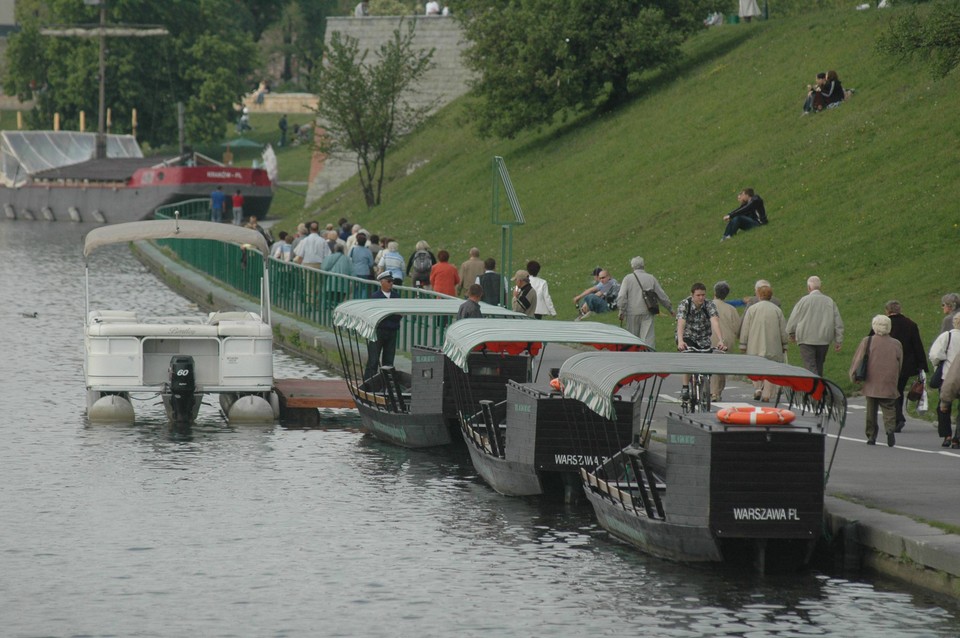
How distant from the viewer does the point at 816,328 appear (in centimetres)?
2008

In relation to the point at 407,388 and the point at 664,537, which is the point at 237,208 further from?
the point at 664,537

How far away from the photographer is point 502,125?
5016cm

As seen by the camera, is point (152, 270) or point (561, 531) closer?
point (561, 531)

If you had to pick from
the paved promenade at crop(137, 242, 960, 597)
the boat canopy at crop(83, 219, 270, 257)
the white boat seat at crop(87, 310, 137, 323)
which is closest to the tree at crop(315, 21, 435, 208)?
the boat canopy at crop(83, 219, 270, 257)

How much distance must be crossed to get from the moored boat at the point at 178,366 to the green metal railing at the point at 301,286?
128 inches

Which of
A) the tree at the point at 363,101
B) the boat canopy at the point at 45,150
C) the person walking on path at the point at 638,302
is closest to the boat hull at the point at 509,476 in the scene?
the person walking on path at the point at 638,302

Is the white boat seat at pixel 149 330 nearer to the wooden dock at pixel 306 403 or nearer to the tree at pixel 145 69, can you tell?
the wooden dock at pixel 306 403

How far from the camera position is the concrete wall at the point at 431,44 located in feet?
220

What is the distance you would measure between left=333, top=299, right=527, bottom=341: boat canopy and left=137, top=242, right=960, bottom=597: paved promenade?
3.42 meters

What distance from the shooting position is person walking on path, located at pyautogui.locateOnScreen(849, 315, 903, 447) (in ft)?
57.5

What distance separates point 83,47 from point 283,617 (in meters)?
87.1

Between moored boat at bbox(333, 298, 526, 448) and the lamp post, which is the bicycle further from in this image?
the lamp post

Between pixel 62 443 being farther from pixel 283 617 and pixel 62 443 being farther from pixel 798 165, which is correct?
pixel 798 165

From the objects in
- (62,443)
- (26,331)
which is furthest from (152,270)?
(62,443)
